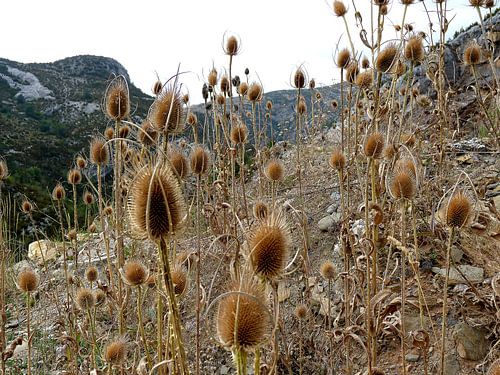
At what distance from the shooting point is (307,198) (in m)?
6.18

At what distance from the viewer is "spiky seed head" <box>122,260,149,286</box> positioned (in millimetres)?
2141

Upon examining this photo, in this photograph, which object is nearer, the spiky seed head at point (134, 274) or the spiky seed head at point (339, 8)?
the spiky seed head at point (134, 274)

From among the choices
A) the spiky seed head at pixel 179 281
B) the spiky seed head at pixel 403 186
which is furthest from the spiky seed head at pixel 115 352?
the spiky seed head at pixel 403 186

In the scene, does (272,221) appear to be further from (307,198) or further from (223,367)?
(307,198)

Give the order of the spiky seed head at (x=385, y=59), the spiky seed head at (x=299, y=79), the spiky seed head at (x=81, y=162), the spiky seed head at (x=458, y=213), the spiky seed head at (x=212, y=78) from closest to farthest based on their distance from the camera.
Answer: the spiky seed head at (x=458, y=213)
the spiky seed head at (x=385, y=59)
the spiky seed head at (x=299, y=79)
the spiky seed head at (x=81, y=162)
the spiky seed head at (x=212, y=78)

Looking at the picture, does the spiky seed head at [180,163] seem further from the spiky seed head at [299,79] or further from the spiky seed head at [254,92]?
the spiky seed head at [299,79]

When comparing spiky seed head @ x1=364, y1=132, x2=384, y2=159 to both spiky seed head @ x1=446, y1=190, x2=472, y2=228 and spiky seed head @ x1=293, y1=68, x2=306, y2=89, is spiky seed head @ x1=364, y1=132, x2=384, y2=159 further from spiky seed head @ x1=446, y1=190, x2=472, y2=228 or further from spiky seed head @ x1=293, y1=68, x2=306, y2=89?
spiky seed head @ x1=293, y1=68, x2=306, y2=89

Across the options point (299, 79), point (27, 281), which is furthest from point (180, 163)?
point (299, 79)

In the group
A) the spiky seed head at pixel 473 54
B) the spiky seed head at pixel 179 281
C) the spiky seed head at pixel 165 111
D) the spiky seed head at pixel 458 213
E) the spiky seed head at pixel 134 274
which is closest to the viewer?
the spiky seed head at pixel 165 111

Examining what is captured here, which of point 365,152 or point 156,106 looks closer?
point 156,106

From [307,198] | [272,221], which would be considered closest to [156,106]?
[272,221]

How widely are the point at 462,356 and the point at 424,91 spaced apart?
7.71 m

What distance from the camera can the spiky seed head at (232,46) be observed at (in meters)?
3.89

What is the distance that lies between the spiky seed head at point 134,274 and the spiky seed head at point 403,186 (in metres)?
1.37
